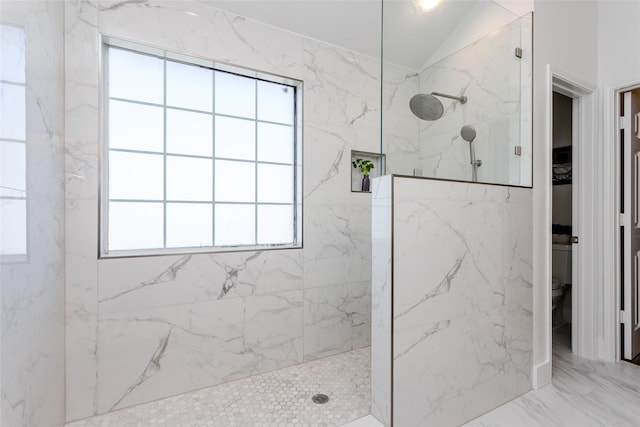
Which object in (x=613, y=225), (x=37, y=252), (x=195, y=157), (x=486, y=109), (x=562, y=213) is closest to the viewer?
(x=37, y=252)

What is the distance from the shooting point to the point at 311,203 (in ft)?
7.77

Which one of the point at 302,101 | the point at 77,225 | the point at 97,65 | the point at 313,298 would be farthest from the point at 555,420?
the point at 97,65

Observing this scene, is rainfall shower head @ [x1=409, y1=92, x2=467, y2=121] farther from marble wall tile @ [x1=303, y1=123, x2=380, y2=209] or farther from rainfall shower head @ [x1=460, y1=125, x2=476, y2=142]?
marble wall tile @ [x1=303, y1=123, x2=380, y2=209]

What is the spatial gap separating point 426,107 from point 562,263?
106 inches

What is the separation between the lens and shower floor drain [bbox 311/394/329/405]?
6.00 feet

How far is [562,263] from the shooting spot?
126 inches

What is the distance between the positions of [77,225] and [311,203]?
1421 millimetres

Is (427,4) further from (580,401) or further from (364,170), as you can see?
(580,401)

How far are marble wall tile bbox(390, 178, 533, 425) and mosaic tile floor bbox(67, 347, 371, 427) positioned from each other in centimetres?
44

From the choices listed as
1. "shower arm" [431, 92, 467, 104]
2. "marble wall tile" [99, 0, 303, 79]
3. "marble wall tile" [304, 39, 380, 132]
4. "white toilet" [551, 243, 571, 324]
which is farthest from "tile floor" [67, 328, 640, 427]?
"marble wall tile" [99, 0, 303, 79]

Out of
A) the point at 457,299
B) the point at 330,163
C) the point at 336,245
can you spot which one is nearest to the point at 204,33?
the point at 330,163

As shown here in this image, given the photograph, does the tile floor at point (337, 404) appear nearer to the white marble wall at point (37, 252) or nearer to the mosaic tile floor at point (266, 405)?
the mosaic tile floor at point (266, 405)

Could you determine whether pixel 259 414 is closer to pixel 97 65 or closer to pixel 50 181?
pixel 50 181

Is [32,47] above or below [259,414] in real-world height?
above
